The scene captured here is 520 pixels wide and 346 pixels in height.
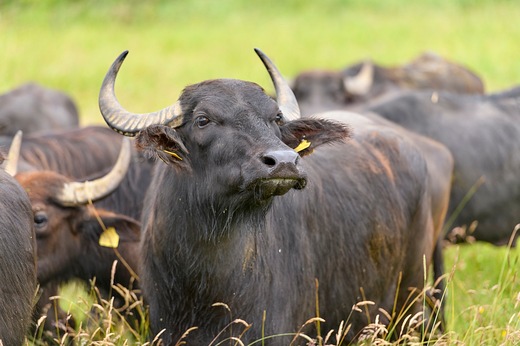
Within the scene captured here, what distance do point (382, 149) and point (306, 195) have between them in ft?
3.62

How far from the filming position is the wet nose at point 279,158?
4742 millimetres

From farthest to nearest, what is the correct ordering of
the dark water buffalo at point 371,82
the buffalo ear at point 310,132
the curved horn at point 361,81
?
the curved horn at point 361,81
the dark water buffalo at point 371,82
the buffalo ear at point 310,132

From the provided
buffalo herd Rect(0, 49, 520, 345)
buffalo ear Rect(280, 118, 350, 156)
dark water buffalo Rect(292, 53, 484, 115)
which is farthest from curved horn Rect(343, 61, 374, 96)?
buffalo ear Rect(280, 118, 350, 156)

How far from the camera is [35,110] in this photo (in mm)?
12062

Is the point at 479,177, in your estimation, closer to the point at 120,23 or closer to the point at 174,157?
the point at 174,157

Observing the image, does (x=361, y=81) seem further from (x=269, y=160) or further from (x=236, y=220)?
(x=269, y=160)

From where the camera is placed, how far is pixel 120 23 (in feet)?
90.1

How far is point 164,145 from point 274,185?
69cm

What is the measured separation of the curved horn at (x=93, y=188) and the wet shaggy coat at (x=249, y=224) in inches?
47.2

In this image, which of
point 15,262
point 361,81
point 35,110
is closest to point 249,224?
point 15,262

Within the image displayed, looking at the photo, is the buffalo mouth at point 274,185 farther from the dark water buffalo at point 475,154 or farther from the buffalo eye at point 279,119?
the dark water buffalo at point 475,154

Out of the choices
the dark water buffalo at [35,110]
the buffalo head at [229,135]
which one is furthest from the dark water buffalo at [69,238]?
the dark water buffalo at [35,110]

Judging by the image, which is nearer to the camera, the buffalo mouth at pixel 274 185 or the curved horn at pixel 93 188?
the buffalo mouth at pixel 274 185

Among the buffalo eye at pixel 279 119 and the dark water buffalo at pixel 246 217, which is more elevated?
the buffalo eye at pixel 279 119
